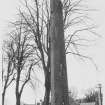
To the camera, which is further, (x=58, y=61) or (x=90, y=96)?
(x=90, y=96)

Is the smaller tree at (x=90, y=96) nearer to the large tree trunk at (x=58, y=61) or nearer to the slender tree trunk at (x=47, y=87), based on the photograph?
the slender tree trunk at (x=47, y=87)

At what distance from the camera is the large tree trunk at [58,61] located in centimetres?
383

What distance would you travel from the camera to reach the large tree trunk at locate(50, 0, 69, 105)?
3.83 meters

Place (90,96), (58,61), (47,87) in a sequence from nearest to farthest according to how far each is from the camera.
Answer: (58,61), (47,87), (90,96)

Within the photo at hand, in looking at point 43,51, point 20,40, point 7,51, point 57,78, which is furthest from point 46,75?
point 7,51

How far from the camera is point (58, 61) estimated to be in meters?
3.92

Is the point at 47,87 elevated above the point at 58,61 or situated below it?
below

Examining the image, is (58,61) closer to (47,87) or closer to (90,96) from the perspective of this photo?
(47,87)

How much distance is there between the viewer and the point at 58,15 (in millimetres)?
4070

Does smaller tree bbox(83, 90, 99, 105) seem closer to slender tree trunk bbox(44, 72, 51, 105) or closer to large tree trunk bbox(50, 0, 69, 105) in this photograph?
slender tree trunk bbox(44, 72, 51, 105)

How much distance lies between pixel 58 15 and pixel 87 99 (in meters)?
94.6

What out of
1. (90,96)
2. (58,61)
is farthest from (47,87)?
(90,96)

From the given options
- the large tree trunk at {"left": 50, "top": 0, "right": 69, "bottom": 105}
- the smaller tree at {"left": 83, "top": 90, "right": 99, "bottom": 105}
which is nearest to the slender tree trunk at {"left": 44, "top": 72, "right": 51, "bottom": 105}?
the large tree trunk at {"left": 50, "top": 0, "right": 69, "bottom": 105}

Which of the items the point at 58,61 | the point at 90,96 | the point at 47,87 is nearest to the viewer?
the point at 58,61
